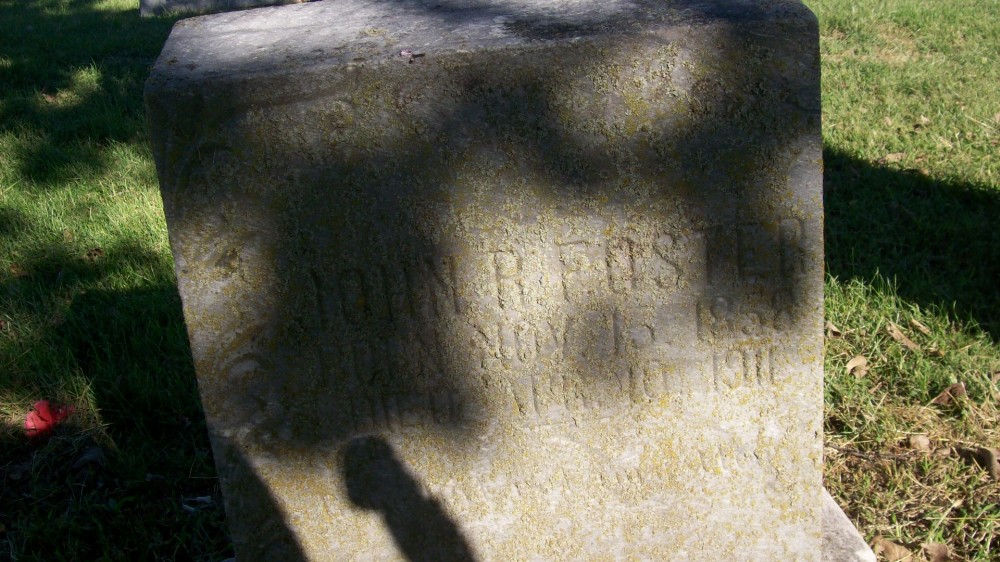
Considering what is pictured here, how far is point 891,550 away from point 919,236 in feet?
6.11

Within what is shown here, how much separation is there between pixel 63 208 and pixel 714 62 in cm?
359

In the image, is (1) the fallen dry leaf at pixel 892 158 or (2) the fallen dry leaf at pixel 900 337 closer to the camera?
(2) the fallen dry leaf at pixel 900 337

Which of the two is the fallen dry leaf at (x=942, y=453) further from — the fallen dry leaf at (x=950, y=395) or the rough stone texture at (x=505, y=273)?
the rough stone texture at (x=505, y=273)

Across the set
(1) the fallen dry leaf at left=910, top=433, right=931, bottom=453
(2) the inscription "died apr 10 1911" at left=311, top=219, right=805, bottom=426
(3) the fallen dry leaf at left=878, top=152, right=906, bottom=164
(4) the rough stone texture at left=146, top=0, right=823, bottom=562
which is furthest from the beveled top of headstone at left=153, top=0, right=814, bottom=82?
(3) the fallen dry leaf at left=878, top=152, right=906, bottom=164

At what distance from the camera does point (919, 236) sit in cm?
387

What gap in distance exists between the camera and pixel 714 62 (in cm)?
173

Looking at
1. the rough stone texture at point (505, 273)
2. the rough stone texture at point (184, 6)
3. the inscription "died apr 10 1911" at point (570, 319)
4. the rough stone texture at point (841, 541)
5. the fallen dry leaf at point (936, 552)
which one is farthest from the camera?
the rough stone texture at point (184, 6)

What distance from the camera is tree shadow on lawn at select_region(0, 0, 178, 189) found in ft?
16.3

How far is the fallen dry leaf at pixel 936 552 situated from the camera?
93.5 inches

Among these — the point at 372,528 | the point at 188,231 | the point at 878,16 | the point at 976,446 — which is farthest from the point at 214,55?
the point at 878,16

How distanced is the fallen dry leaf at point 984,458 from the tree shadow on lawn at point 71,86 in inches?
166

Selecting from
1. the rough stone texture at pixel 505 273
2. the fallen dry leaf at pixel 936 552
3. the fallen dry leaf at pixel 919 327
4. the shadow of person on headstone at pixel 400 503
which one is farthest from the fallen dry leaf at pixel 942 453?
the shadow of person on headstone at pixel 400 503

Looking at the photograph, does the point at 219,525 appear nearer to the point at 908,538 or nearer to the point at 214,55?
the point at 214,55

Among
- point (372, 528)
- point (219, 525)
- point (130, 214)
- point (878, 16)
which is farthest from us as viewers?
point (878, 16)
